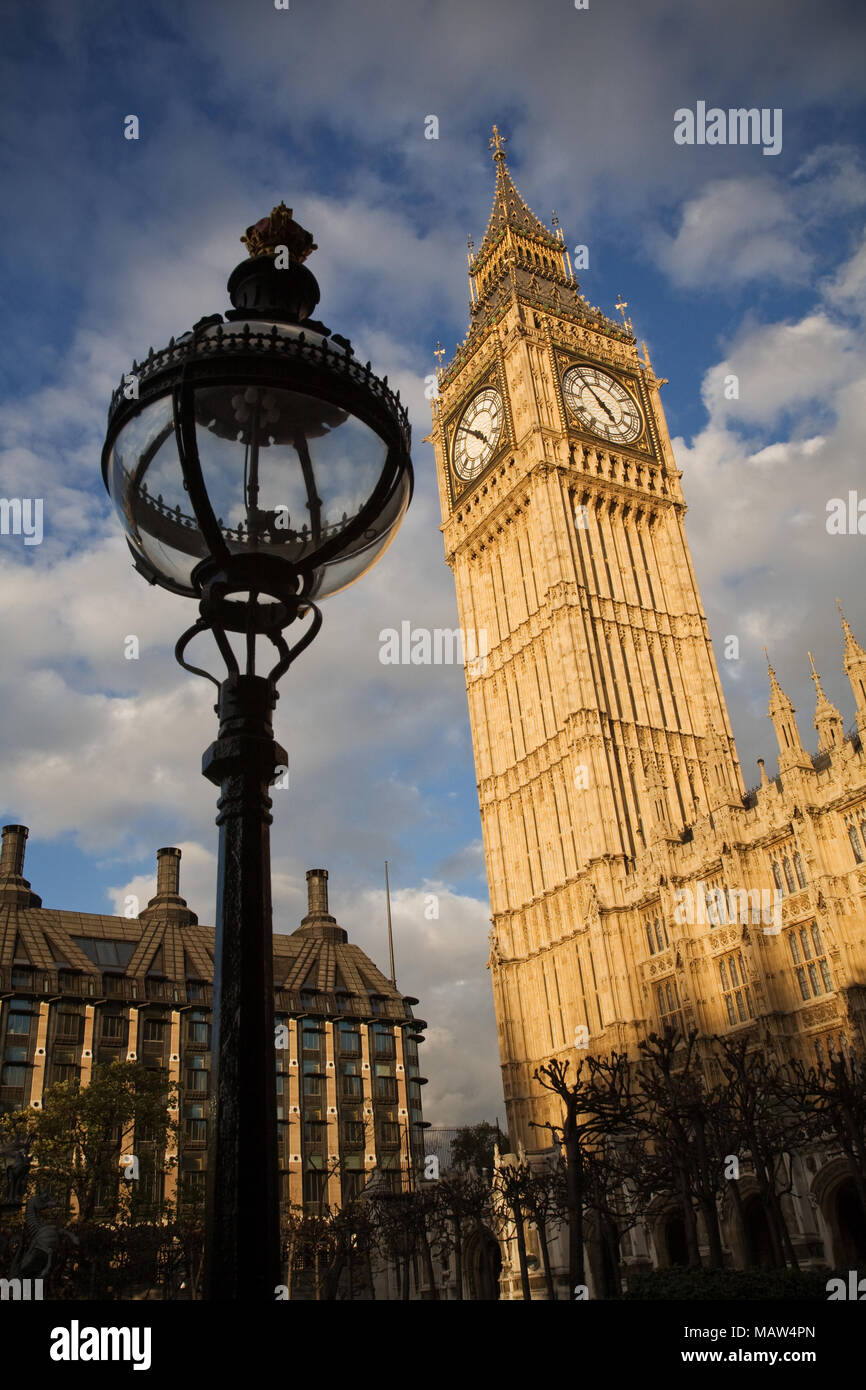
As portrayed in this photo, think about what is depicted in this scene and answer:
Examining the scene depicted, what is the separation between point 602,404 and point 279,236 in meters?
62.2

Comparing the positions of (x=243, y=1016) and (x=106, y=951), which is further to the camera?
(x=106, y=951)

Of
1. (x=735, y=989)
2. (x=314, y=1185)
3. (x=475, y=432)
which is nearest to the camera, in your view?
(x=735, y=989)

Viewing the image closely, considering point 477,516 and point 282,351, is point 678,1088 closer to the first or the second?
point 282,351

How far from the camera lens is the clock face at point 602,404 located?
6231 centimetres

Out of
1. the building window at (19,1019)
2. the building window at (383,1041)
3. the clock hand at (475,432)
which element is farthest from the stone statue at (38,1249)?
the building window at (383,1041)

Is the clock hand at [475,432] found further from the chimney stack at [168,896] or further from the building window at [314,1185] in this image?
the building window at [314,1185]

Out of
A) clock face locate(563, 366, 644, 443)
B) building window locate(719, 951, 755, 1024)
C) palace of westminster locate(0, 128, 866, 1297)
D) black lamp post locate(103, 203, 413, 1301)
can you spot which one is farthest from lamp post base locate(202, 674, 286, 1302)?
clock face locate(563, 366, 644, 443)

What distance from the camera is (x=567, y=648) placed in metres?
53.2

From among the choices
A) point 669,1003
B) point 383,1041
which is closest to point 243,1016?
point 669,1003

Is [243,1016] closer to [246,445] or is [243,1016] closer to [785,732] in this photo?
[246,445]

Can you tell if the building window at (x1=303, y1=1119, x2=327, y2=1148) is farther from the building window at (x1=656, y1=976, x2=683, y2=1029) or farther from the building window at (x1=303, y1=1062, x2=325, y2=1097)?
the building window at (x1=656, y1=976, x2=683, y2=1029)

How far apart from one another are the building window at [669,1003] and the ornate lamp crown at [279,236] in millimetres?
42142

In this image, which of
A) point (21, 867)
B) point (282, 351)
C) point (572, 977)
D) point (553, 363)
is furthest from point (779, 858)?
point (21, 867)
